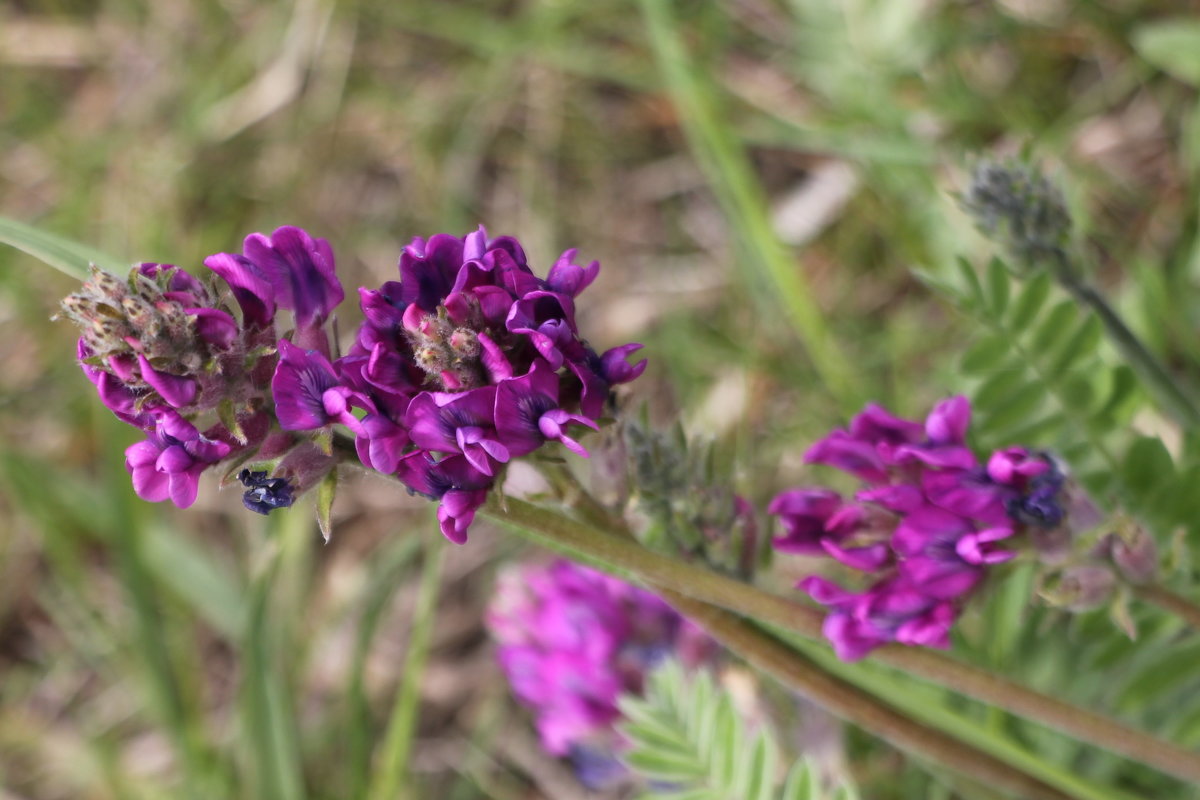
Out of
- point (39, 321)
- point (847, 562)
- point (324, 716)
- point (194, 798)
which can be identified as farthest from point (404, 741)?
point (39, 321)

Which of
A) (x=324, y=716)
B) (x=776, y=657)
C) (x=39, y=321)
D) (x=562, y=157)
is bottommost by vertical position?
(x=324, y=716)

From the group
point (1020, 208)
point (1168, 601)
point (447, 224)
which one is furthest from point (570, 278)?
point (447, 224)

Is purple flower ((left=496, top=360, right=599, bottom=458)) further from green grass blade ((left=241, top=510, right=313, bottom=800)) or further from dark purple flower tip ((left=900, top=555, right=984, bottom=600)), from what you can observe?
green grass blade ((left=241, top=510, right=313, bottom=800))

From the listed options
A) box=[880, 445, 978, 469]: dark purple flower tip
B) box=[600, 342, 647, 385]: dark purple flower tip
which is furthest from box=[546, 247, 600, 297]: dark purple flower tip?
box=[880, 445, 978, 469]: dark purple flower tip

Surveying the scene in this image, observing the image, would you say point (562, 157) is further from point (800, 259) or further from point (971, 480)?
point (971, 480)

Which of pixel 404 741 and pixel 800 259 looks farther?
pixel 800 259

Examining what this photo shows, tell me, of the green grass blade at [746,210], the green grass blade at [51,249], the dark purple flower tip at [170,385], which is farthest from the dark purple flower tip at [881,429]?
the green grass blade at [746,210]

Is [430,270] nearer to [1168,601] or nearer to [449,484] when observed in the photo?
[449,484]

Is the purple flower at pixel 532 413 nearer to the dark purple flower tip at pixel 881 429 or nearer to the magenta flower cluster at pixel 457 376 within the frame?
the magenta flower cluster at pixel 457 376
